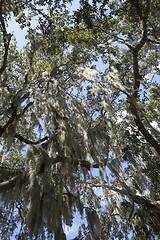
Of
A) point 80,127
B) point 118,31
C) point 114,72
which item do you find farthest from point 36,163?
point 118,31

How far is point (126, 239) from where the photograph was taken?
6188 mm

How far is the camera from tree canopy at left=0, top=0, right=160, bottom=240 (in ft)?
9.71

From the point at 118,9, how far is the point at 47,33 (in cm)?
227

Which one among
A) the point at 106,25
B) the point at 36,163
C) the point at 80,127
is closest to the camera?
the point at 36,163

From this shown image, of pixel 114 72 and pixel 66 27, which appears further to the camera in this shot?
pixel 66 27

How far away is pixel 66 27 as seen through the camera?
5453 millimetres

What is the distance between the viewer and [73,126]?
3611mm

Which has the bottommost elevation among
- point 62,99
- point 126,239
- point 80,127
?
point 126,239

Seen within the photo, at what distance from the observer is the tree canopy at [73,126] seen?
296cm

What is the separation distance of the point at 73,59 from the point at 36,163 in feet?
13.5

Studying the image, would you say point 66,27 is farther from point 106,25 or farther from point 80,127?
point 80,127

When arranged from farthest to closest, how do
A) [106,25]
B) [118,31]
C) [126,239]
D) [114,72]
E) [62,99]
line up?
[126,239] → [118,31] → [106,25] → [114,72] → [62,99]

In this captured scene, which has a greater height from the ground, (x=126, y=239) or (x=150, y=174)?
(x=150, y=174)

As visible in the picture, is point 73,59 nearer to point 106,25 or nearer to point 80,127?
point 106,25
